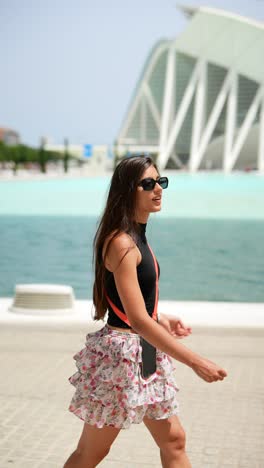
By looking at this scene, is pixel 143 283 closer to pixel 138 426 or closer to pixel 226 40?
pixel 138 426

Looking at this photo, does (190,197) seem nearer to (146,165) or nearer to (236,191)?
(236,191)

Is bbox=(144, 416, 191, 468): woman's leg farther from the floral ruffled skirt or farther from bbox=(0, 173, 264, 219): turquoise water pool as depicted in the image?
bbox=(0, 173, 264, 219): turquoise water pool

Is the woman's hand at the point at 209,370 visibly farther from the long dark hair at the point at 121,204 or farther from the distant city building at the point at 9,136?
the distant city building at the point at 9,136

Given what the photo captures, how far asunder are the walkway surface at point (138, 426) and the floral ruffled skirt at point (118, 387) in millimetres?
986

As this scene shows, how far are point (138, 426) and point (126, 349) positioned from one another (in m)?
1.65

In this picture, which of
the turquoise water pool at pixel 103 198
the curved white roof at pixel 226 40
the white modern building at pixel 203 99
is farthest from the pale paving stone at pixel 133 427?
the white modern building at pixel 203 99

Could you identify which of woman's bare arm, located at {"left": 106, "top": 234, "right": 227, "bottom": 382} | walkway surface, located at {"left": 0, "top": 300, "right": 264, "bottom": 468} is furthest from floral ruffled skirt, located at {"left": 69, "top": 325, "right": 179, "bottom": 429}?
walkway surface, located at {"left": 0, "top": 300, "right": 264, "bottom": 468}

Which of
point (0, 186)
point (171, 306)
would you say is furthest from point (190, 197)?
point (171, 306)

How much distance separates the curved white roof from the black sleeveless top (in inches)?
1926

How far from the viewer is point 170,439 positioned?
2.39 meters

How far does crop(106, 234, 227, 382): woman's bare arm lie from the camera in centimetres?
223

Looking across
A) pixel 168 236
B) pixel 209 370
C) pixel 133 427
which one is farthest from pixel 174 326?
pixel 168 236

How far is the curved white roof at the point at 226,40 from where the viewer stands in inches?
1960

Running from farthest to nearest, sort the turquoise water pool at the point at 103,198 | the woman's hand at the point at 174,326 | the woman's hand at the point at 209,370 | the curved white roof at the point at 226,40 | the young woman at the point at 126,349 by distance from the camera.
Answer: the curved white roof at the point at 226,40, the turquoise water pool at the point at 103,198, the woman's hand at the point at 174,326, the young woman at the point at 126,349, the woman's hand at the point at 209,370
